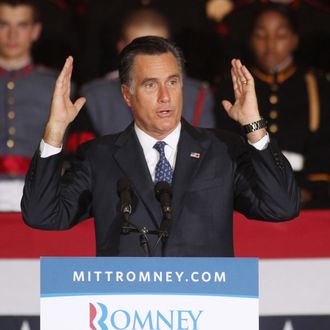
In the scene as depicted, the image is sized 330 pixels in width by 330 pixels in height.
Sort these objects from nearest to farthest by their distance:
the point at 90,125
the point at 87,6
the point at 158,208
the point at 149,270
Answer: the point at 149,270 → the point at 158,208 → the point at 90,125 → the point at 87,6

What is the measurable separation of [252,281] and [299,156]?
223 cm

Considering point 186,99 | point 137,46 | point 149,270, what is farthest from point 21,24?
point 149,270

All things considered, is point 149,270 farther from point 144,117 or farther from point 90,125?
point 90,125

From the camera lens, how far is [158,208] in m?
2.42

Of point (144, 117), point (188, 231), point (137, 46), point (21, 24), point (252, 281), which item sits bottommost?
point (252, 281)

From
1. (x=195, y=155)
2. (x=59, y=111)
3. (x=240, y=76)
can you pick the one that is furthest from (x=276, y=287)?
(x=59, y=111)

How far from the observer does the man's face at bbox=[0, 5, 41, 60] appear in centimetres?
432

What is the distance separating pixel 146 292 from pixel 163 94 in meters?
0.58

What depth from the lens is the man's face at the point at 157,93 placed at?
244 cm

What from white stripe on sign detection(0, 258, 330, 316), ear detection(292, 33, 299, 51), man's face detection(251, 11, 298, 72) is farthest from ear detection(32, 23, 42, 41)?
white stripe on sign detection(0, 258, 330, 316)

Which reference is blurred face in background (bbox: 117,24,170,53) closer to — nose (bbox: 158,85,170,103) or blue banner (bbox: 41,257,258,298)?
nose (bbox: 158,85,170,103)

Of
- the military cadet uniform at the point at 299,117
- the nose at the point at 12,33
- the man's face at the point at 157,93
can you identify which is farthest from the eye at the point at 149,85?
the nose at the point at 12,33

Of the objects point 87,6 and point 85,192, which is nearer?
point 85,192

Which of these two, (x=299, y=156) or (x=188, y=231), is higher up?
(x=299, y=156)
